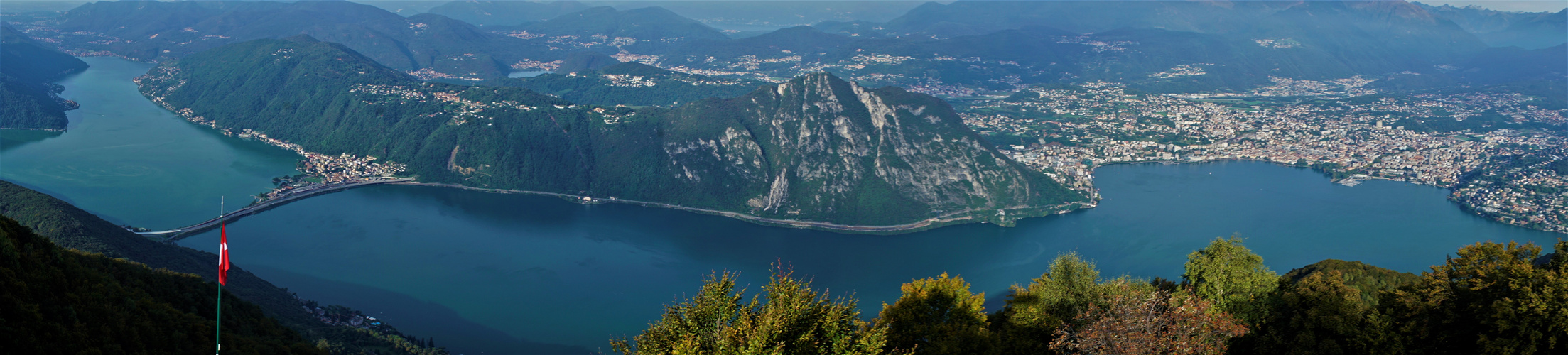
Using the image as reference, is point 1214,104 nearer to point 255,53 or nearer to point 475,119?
point 475,119

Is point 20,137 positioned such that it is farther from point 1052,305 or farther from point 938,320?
point 1052,305

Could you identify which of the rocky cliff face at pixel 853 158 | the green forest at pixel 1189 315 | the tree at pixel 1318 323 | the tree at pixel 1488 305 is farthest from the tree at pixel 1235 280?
the rocky cliff face at pixel 853 158

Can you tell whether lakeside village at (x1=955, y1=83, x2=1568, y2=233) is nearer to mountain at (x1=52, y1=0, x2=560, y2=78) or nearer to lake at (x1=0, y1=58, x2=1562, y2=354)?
lake at (x1=0, y1=58, x2=1562, y2=354)

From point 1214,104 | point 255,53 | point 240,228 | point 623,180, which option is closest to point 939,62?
point 1214,104

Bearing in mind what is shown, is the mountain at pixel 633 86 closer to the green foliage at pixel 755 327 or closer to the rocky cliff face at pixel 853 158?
the rocky cliff face at pixel 853 158

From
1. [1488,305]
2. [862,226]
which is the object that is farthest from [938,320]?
[862,226]

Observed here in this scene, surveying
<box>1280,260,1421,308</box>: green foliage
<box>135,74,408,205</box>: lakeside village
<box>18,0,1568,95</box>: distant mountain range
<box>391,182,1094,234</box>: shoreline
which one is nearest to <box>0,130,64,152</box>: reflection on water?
<box>135,74,408,205</box>: lakeside village
